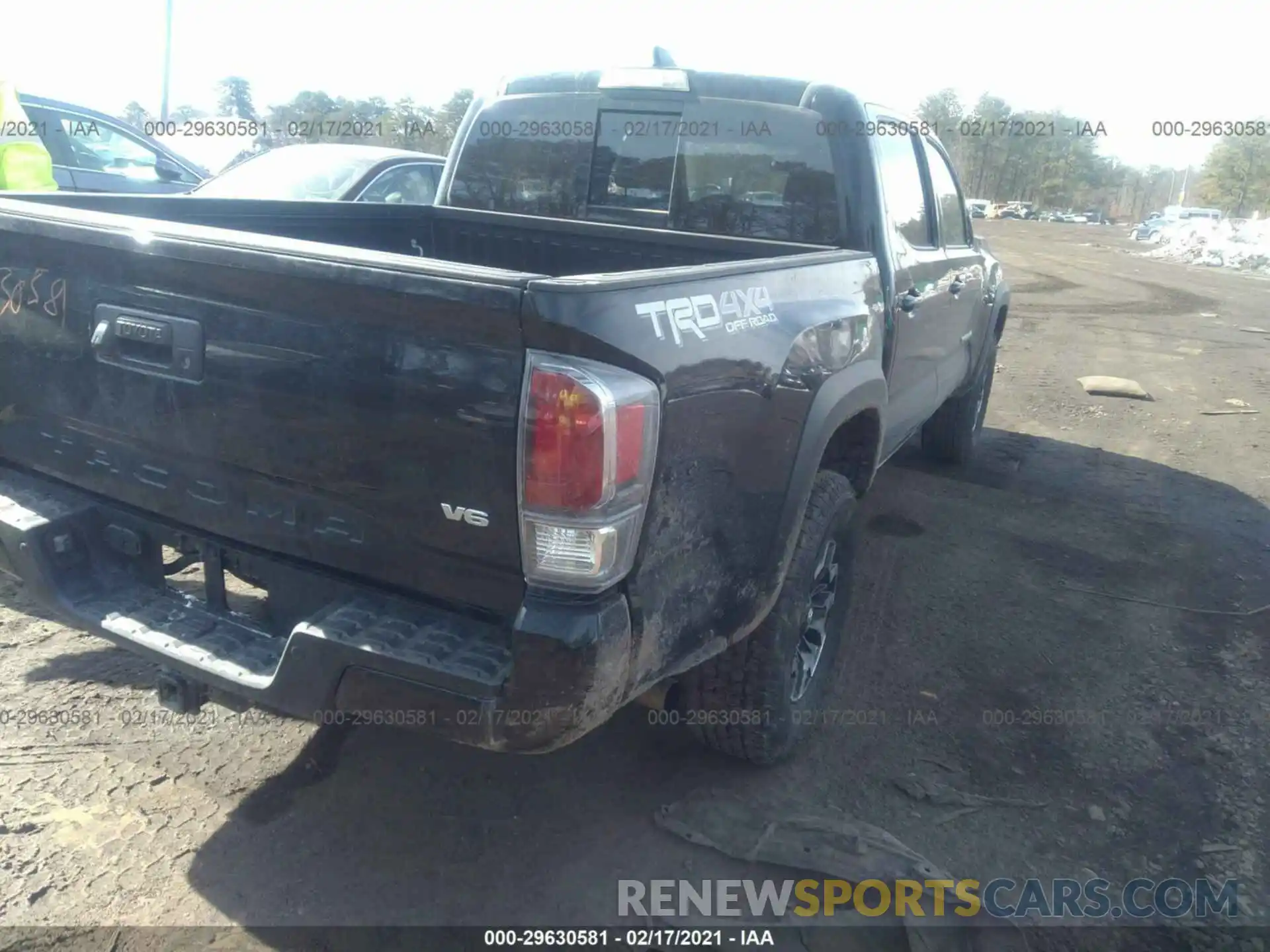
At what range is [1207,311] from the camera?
15.8m

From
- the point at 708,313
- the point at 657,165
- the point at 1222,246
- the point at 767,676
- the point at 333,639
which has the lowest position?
the point at 767,676

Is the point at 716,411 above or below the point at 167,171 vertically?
below

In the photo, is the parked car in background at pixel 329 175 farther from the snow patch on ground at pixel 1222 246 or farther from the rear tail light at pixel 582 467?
the snow patch on ground at pixel 1222 246

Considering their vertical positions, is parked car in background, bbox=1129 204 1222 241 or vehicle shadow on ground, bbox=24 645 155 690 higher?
parked car in background, bbox=1129 204 1222 241

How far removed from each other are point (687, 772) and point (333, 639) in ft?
4.71

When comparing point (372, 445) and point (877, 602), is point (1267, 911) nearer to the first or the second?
point (877, 602)

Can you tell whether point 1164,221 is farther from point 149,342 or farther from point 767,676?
point 149,342

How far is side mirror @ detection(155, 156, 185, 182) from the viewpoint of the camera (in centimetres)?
906

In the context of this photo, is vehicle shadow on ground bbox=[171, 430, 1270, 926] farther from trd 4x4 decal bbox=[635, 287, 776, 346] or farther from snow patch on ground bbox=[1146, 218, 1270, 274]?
snow patch on ground bbox=[1146, 218, 1270, 274]

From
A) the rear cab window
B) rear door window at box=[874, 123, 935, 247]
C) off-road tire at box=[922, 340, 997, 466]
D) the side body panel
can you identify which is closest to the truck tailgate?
the side body panel

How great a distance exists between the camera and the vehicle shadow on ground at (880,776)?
2664 mm

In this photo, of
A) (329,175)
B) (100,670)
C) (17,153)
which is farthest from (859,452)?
(17,153)

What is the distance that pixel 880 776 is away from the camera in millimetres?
3205

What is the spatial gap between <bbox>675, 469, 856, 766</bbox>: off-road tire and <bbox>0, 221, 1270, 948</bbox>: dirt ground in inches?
7.4
